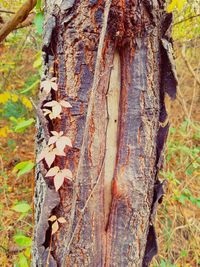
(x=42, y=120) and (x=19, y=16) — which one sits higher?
(x=19, y=16)

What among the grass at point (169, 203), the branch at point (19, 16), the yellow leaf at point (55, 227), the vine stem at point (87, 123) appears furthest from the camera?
the grass at point (169, 203)

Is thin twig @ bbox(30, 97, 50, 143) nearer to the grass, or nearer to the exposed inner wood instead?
the exposed inner wood

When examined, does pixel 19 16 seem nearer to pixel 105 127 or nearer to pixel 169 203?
pixel 105 127

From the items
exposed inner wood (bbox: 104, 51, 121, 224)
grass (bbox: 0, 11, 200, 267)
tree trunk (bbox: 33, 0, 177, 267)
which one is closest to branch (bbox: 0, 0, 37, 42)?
tree trunk (bbox: 33, 0, 177, 267)

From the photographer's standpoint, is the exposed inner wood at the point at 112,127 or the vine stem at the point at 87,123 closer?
the vine stem at the point at 87,123

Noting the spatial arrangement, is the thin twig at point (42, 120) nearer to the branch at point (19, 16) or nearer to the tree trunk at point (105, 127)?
the tree trunk at point (105, 127)

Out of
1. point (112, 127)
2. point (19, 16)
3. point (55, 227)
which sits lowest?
point (55, 227)

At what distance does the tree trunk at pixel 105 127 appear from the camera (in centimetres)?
93

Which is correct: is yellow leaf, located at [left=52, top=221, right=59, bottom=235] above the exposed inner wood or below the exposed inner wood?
below

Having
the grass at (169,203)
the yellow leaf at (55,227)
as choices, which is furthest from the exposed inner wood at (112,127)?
the grass at (169,203)

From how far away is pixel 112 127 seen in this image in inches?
41.3

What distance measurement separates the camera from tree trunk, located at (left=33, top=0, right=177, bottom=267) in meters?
0.93

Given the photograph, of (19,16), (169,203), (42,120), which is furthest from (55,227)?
(169,203)

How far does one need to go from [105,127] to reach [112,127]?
0.03 m
